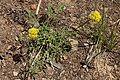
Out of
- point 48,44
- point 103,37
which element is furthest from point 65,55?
point 103,37

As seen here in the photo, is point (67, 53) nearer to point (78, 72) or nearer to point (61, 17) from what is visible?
point (78, 72)

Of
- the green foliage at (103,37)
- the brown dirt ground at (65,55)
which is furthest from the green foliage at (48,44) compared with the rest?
the green foliage at (103,37)

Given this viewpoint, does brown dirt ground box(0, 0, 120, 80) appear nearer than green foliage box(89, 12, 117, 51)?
Yes

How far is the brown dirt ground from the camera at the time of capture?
2277 mm

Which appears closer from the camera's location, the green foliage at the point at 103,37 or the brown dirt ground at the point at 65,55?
the brown dirt ground at the point at 65,55

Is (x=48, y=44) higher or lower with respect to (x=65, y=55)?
higher

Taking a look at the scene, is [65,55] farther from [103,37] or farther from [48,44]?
[103,37]

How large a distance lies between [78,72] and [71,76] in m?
0.07

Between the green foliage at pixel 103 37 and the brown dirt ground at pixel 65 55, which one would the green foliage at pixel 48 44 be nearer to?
the brown dirt ground at pixel 65 55

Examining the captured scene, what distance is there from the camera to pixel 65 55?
241 centimetres

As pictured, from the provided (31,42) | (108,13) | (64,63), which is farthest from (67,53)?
(108,13)

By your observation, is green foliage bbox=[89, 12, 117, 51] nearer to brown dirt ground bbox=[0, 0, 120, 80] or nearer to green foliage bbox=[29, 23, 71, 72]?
brown dirt ground bbox=[0, 0, 120, 80]

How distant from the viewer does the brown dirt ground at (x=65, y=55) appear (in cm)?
228

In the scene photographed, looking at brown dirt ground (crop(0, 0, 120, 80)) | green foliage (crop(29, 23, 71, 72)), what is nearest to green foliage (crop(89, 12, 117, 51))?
brown dirt ground (crop(0, 0, 120, 80))
